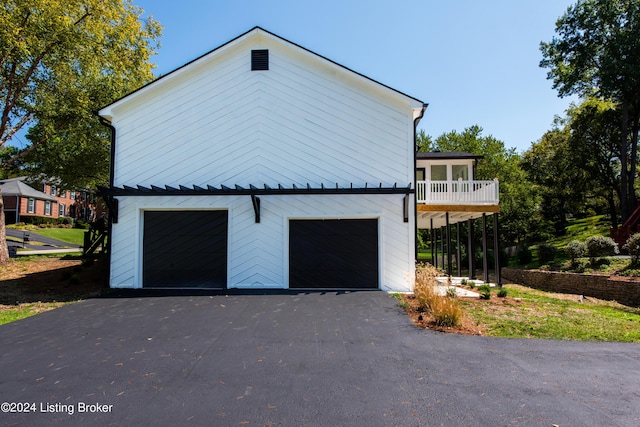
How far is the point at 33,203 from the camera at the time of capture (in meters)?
44.5

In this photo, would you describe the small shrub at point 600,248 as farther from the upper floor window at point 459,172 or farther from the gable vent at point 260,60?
the gable vent at point 260,60

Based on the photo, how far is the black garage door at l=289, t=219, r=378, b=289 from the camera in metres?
11.7

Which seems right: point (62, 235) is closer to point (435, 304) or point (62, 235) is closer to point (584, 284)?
point (435, 304)

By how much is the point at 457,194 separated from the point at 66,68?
55.1 feet

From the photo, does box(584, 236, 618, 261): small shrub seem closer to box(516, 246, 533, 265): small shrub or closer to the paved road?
box(516, 246, 533, 265): small shrub

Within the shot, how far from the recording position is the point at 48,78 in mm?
15477

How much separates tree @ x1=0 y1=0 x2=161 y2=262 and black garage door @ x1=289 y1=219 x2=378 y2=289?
36.4 feet

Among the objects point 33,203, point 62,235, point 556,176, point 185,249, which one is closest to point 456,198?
point 185,249

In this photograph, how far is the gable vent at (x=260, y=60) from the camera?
12297mm

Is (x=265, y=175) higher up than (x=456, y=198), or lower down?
higher up

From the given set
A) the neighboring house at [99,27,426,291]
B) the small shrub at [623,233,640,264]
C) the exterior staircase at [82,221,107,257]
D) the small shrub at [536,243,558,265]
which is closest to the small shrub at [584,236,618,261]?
the small shrub at [623,233,640,264]

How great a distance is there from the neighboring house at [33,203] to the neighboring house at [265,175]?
31066 mm

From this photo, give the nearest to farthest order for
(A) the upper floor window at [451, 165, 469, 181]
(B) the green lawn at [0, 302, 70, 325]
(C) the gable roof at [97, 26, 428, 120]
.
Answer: (B) the green lawn at [0, 302, 70, 325] → (C) the gable roof at [97, 26, 428, 120] → (A) the upper floor window at [451, 165, 469, 181]

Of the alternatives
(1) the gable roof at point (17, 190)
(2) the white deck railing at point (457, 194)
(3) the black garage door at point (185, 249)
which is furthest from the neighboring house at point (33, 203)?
(2) the white deck railing at point (457, 194)
